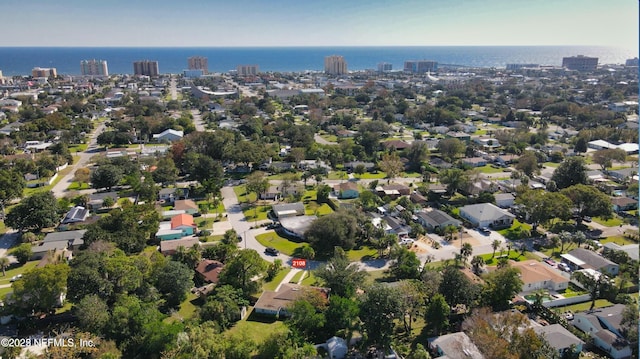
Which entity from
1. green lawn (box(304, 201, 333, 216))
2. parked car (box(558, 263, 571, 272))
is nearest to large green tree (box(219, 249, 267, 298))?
green lawn (box(304, 201, 333, 216))

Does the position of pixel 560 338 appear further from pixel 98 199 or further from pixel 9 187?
pixel 9 187

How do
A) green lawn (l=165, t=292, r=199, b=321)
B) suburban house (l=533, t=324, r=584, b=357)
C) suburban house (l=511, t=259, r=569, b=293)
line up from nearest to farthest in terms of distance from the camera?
1. suburban house (l=533, t=324, r=584, b=357)
2. green lawn (l=165, t=292, r=199, b=321)
3. suburban house (l=511, t=259, r=569, b=293)

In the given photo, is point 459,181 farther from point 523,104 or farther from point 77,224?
point 523,104

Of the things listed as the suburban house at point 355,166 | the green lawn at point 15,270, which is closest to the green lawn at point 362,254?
the suburban house at point 355,166

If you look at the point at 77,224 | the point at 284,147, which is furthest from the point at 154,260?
the point at 284,147

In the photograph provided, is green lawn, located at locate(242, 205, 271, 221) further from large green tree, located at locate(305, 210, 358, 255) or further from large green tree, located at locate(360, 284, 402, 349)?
large green tree, located at locate(360, 284, 402, 349)
